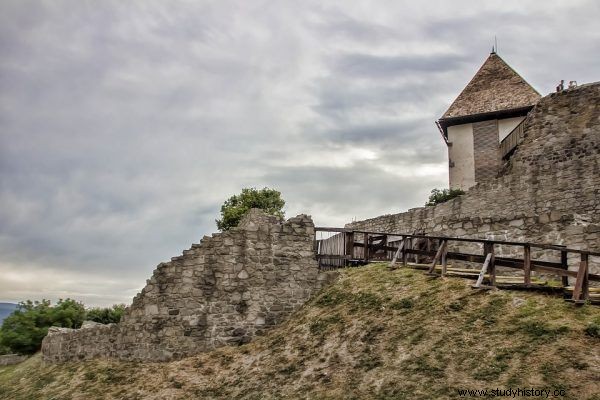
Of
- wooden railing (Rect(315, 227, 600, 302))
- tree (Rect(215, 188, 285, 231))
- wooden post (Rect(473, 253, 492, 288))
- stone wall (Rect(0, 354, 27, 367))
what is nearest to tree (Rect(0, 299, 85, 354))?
stone wall (Rect(0, 354, 27, 367))

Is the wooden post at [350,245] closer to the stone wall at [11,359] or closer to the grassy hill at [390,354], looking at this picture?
the grassy hill at [390,354]

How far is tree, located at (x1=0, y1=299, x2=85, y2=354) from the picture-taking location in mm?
26703

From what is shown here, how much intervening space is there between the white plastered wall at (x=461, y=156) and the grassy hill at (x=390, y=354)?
15.5 m

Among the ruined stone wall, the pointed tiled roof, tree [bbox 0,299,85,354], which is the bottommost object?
tree [bbox 0,299,85,354]

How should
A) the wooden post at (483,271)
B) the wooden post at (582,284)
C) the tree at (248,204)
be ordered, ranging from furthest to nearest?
1. the tree at (248,204)
2. the wooden post at (483,271)
3. the wooden post at (582,284)

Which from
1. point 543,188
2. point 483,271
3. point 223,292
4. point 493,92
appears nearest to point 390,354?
point 483,271

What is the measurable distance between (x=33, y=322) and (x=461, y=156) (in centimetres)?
2242

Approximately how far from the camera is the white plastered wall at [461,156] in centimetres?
2783

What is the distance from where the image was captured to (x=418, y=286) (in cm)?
1152

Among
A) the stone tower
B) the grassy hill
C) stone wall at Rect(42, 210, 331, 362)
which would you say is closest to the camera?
the grassy hill

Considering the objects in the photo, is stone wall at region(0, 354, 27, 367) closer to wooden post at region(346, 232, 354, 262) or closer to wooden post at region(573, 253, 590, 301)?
wooden post at region(346, 232, 354, 262)

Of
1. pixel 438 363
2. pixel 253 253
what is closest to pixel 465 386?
pixel 438 363

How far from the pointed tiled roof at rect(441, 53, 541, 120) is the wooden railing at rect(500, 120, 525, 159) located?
6.93ft

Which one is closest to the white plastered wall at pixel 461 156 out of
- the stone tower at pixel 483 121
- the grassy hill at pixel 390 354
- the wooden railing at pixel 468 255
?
the stone tower at pixel 483 121
